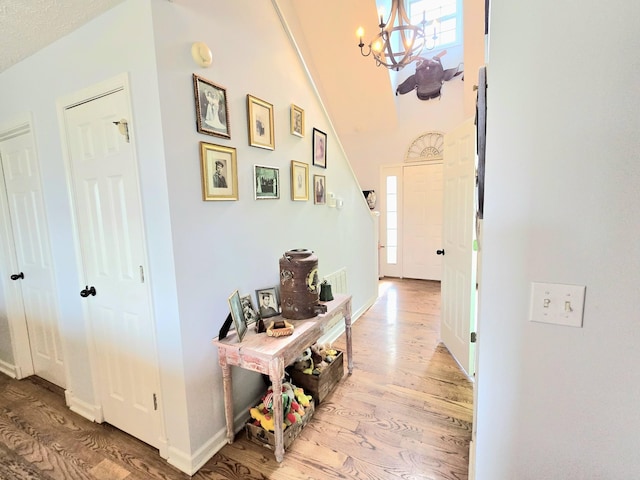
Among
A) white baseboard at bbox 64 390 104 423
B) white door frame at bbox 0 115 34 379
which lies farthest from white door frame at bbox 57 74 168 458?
white door frame at bbox 0 115 34 379

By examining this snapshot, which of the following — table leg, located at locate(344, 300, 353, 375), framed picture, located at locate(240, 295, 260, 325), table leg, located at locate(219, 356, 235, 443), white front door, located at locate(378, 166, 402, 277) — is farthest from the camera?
white front door, located at locate(378, 166, 402, 277)

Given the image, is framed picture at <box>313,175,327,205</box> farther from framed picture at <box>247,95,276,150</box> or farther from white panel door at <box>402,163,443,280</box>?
white panel door at <box>402,163,443,280</box>

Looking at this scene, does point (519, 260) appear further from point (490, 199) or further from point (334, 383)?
point (334, 383)

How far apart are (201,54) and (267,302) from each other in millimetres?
1463

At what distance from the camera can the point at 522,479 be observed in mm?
954

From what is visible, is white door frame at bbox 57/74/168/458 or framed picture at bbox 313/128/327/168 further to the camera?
framed picture at bbox 313/128/327/168

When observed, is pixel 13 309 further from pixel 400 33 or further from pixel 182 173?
pixel 400 33

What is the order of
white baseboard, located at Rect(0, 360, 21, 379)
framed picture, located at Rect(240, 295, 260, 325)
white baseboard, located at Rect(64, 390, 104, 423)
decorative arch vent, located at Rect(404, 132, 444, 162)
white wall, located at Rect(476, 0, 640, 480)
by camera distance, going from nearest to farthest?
white wall, located at Rect(476, 0, 640, 480)
framed picture, located at Rect(240, 295, 260, 325)
white baseboard, located at Rect(64, 390, 104, 423)
white baseboard, located at Rect(0, 360, 21, 379)
decorative arch vent, located at Rect(404, 132, 444, 162)

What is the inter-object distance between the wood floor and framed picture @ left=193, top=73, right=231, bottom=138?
5.92 ft

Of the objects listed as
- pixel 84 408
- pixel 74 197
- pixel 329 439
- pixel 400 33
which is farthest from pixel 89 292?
pixel 400 33

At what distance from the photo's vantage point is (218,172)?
163 cm

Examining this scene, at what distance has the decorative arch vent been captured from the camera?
5.04 meters

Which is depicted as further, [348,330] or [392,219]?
[392,219]

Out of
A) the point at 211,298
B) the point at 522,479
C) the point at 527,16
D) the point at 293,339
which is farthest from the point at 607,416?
the point at 211,298
